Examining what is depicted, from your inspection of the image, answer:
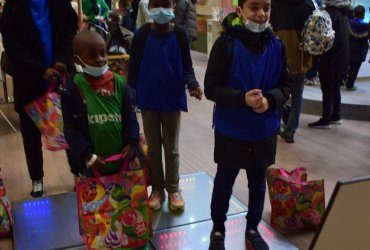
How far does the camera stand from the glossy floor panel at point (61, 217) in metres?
→ 2.44

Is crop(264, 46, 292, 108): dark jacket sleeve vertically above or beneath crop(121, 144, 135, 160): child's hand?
above

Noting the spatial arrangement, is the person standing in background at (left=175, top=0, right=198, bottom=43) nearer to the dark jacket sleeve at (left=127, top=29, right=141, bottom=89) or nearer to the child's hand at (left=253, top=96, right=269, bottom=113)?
the dark jacket sleeve at (left=127, top=29, right=141, bottom=89)

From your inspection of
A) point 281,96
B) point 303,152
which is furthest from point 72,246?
point 303,152

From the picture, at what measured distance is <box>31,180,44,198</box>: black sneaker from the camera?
2.96 meters

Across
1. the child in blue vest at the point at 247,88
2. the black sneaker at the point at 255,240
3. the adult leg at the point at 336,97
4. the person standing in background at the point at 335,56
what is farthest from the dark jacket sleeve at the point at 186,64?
the adult leg at the point at 336,97

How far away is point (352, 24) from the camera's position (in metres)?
5.82

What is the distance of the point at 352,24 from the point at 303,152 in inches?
110

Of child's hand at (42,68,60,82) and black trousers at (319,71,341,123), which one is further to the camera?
black trousers at (319,71,341,123)

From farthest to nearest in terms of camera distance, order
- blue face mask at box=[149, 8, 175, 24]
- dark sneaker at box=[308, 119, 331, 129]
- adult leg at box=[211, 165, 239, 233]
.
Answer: dark sneaker at box=[308, 119, 331, 129]
blue face mask at box=[149, 8, 175, 24]
adult leg at box=[211, 165, 239, 233]

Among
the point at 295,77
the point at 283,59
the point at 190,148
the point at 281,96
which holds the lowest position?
the point at 190,148

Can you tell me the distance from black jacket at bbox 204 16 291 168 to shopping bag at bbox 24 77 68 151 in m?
1.16

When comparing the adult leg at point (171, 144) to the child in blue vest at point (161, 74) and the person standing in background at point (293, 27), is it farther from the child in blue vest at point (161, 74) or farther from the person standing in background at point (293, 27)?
the person standing in background at point (293, 27)

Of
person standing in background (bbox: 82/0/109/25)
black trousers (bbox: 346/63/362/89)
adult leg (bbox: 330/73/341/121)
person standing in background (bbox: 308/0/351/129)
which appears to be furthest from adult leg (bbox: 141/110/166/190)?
black trousers (bbox: 346/63/362/89)

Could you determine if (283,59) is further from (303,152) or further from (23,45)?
(303,152)
